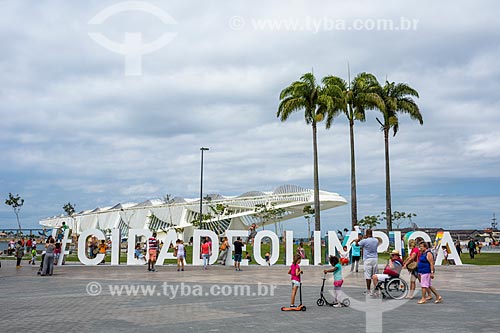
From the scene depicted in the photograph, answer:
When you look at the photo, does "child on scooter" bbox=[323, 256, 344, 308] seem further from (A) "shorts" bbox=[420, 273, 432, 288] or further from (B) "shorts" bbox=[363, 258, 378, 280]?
(A) "shorts" bbox=[420, 273, 432, 288]

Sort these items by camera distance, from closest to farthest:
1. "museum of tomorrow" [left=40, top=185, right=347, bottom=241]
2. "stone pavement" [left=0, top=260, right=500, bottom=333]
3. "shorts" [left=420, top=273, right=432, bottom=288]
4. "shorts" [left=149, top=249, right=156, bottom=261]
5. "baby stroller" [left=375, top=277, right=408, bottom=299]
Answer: "stone pavement" [left=0, top=260, right=500, bottom=333] < "shorts" [left=420, top=273, right=432, bottom=288] < "baby stroller" [left=375, top=277, right=408, bottom=299] < "shorts" [left=149, top=249, right=156, bottom=261] < "museum of tomorrow" [left=40, top=185, right=347, bottom=241]

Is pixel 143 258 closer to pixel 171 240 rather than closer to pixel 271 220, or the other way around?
pixel 171 240

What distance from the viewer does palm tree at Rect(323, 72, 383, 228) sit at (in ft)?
128

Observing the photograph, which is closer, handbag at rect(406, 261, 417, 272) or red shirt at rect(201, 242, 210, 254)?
handbag at rect(406, 261, 417, 272)

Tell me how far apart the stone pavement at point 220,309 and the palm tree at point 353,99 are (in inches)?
858

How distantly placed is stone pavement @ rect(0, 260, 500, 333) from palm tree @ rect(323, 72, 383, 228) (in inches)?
858

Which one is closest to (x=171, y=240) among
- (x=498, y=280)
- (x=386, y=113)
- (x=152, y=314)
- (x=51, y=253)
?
(x=51, y=253)

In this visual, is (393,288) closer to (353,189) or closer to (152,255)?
(152,255)

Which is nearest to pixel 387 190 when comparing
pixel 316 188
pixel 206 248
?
pixel 316 188

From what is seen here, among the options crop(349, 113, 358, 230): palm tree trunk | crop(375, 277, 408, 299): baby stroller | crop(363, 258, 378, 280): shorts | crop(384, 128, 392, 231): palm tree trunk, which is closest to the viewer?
crop(375, 277, 408, 299): baby stroller

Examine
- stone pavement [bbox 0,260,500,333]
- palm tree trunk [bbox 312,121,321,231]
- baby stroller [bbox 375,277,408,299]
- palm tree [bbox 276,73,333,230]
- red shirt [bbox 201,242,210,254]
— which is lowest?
stone pavement [bbox 0,260,500,333]

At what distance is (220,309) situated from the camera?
11977 mm

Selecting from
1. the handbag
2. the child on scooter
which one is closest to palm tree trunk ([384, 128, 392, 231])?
the handbag

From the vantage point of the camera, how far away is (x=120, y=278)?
68.0 ft
